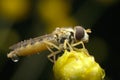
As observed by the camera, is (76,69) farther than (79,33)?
No

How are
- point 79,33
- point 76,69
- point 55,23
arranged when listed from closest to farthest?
point 76,69 → point 79,33 → point 55,23

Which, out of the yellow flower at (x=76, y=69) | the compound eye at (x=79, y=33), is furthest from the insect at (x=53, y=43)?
the yellow flower at (x=76, y=69)

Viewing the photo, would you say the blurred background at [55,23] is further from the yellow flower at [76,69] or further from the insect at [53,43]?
the yellow flower at [76,69]

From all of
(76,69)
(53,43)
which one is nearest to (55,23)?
(53,43)

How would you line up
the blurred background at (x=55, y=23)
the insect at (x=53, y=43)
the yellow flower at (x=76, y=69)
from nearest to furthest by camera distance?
the yellow flower at (x=76, y=69) < the insect at (x=53, y=43) < the blurred background at (x=55, y=23)

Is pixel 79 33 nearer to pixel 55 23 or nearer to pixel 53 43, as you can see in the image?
pixel 53 43

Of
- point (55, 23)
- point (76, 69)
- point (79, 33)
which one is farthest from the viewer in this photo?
point (55, 23)

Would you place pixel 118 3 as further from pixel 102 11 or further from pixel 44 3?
pixel 44 3

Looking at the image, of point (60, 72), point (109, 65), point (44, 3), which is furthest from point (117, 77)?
point (60, 72)
